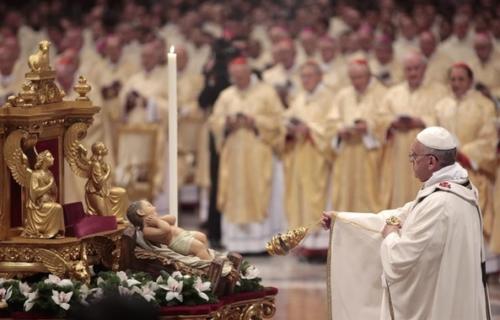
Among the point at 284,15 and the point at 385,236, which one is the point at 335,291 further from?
the point at 284,15

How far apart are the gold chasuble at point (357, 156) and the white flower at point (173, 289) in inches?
254

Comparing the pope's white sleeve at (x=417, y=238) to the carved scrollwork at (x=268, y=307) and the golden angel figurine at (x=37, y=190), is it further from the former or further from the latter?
the golden angel figurine at (x=37, y=190)

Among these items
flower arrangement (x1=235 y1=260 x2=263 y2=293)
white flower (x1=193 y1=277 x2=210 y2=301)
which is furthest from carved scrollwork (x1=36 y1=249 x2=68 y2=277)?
flower arrangement (x1=235 y1=260 x2=263 y2=293)

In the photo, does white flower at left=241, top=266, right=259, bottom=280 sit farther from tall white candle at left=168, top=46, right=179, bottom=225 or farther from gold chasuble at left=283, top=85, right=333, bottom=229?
gold chasuble at left=283, top=85, right=333, bottom=229

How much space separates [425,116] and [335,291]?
528 cm

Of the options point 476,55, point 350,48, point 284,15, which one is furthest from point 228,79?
point 284,15

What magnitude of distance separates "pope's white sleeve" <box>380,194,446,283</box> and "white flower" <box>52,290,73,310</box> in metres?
1.54

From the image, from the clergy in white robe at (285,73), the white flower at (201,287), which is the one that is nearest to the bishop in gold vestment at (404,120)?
the clergy in white robe at (285,73)

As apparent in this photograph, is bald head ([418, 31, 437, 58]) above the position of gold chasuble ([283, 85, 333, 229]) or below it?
above

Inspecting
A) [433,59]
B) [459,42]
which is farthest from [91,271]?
[459,42]

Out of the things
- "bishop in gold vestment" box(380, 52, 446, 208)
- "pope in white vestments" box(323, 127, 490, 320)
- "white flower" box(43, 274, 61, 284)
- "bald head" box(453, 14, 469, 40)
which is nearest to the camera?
"white flower" box(43, 274, 61, 284)

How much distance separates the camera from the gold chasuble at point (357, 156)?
39.9 ft

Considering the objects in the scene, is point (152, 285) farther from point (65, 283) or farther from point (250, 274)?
point (250, 274)

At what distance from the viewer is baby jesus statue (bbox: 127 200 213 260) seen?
19.9 feet
